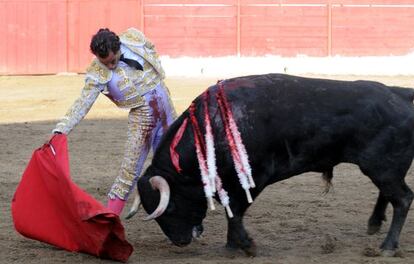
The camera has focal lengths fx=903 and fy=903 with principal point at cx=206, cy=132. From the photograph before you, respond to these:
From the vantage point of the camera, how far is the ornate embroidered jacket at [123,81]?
4812mm

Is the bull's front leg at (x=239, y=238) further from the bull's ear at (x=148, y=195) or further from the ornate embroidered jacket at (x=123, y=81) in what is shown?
the ornate embroidered jacket at (x=123, y=81)

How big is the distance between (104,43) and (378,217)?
71.8 inches

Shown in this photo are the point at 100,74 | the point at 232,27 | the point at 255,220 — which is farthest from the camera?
the point at 232,27

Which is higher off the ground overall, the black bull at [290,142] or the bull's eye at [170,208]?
the black bull at [290,142]

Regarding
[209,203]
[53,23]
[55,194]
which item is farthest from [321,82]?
[53,23]

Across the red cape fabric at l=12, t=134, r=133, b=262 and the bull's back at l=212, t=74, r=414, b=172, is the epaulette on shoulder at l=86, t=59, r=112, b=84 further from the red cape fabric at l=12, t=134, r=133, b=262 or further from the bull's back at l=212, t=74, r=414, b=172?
the bull's back at l=212, t=74, r=414, b=172

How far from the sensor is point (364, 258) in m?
4.49

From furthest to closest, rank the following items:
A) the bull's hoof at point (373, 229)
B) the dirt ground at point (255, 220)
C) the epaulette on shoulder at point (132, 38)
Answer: the bull's hoof at point (373, 229), the epaulette on shoulder at point (132, 38), the dirt ground at point (255, 220)

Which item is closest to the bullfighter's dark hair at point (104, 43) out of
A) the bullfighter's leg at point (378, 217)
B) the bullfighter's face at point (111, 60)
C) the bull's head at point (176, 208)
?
the bullfighter's face at point (111, 60)

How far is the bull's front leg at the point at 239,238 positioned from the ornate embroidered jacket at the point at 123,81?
2.83ft

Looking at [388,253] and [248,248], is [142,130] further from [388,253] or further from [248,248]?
[388,253]

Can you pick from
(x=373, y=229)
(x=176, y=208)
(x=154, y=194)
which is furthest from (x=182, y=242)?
(x=373, y=229)

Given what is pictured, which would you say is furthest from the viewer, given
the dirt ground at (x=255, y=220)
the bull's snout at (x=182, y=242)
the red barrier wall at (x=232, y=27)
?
the red barrier wall at (x=232, y=27)

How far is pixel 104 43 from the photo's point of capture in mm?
4633
